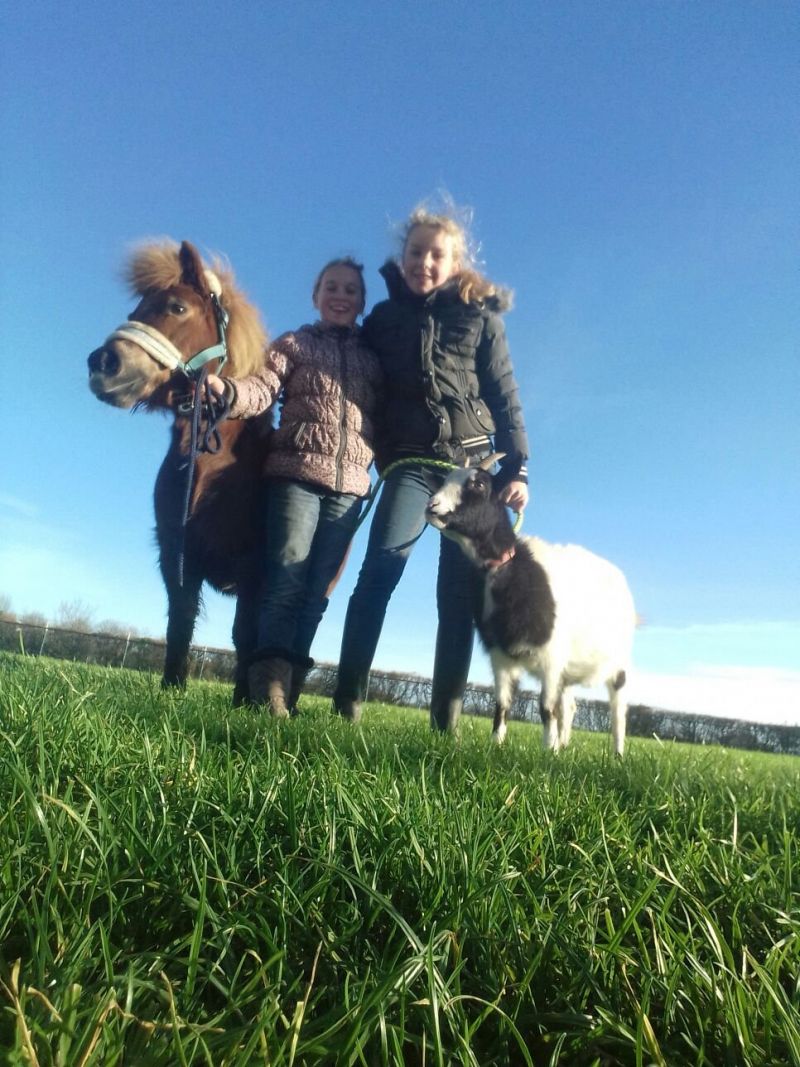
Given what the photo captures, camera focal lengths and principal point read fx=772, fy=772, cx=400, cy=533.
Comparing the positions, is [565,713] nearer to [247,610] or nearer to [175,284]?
[247,610]

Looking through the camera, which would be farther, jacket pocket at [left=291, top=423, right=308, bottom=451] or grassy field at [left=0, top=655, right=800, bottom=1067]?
jacket pocket at [left=291, top=423, right=308, bottom=451]

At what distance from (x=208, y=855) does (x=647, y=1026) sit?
0.71 metres

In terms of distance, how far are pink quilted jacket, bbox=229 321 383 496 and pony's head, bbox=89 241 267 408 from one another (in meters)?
0.18

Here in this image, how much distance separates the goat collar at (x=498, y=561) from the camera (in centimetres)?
516

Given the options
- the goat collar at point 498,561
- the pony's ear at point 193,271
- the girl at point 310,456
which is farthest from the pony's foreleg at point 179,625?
the goat collar at point 498,561

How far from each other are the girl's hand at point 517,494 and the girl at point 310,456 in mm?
922

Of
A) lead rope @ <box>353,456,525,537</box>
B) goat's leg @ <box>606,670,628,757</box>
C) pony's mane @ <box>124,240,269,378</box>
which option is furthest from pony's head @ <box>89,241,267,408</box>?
goat's leg @ <box>606,670,628,757</box>

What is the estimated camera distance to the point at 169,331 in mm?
4055

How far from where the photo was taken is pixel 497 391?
4.63 metres

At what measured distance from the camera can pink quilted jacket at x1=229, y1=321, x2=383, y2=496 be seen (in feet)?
13.5

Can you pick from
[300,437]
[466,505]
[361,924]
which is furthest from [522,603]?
[361,924]

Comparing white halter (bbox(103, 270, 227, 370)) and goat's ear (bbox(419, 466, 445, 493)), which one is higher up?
white halter (bbox(103, 270, 227, 370))

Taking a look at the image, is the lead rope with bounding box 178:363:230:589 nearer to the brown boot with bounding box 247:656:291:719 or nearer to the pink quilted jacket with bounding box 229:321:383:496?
the pink quilted jacket with bounding box 229:321:383:496

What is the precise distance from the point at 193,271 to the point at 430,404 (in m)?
1.50
